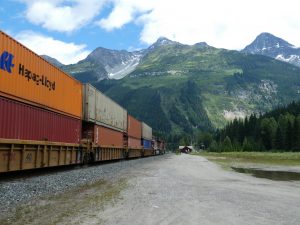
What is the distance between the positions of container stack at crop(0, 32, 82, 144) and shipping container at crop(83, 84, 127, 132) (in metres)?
3.98

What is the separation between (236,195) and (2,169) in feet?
33.8

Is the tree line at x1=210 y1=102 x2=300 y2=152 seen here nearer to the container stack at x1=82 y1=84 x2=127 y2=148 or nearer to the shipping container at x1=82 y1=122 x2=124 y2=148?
the container stack at x1=82 y1=84 x2=127 y2=148

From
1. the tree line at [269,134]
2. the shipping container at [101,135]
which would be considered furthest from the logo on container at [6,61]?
the tree line at [269,134]

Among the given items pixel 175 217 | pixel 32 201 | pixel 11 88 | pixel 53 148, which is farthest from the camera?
pixel 53 148

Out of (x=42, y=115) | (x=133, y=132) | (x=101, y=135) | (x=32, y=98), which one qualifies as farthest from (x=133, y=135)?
(x=32, y=98)

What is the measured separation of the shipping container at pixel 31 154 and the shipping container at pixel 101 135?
5735 millimetres

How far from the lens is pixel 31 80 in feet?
69.4

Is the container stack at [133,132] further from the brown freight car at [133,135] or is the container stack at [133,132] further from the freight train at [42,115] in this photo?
the freight train at [42,115]

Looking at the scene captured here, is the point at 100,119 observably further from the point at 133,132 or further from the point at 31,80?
the point at 133,132

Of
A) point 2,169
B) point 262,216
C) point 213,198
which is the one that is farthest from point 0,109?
point 262,216

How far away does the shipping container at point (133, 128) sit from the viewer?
5912 centimetres

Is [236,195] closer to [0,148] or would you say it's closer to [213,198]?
[213,198]

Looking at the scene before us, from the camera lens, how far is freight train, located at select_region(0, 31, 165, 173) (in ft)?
60.3

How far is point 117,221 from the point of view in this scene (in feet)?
34.6
